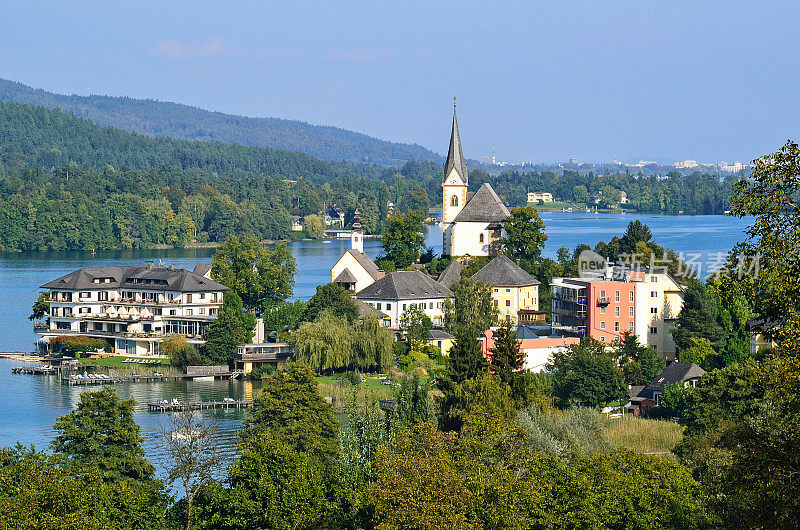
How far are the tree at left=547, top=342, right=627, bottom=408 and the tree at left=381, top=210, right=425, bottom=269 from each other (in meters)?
23.0

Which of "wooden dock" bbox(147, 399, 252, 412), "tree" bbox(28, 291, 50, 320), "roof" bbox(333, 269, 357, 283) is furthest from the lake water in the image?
"roof" bbox(333, 269, 357, 283)

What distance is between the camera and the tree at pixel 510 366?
92.0 ft

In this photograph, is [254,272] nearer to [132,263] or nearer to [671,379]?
[671,379]

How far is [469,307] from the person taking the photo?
45.5 meters

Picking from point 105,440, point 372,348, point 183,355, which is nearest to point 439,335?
point 372,348

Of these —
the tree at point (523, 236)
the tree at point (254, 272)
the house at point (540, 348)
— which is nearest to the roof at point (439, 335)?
the house at point (540, 348)

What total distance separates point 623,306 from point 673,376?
6454 mm

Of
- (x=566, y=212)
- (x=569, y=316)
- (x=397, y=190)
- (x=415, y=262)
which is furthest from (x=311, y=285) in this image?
(x=566, y=212)

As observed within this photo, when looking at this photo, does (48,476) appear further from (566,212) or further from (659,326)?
(566,212)

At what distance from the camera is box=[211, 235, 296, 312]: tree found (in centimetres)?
4975

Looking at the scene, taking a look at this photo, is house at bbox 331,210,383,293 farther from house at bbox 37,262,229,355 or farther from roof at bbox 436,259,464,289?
house at bbox 37,262,229,355

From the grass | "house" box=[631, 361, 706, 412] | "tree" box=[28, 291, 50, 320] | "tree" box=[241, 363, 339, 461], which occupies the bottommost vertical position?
the grass

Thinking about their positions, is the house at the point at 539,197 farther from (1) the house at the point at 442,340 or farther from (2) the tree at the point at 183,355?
(2) the tree at the point at 183,355

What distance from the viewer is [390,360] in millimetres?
39844
